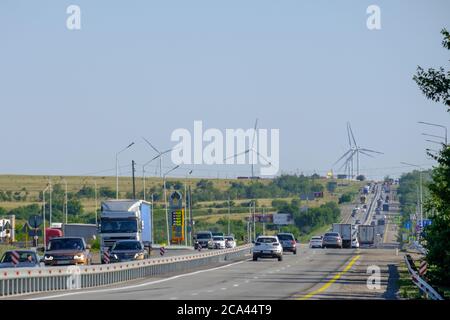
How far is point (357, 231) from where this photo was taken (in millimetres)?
130625

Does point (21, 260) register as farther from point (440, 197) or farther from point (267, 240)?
point (267, 240)

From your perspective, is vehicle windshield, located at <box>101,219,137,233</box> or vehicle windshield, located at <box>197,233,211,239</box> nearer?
vehicle windshield, located at <box>101,219,137,233</box>

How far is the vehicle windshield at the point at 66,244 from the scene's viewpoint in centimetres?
5719

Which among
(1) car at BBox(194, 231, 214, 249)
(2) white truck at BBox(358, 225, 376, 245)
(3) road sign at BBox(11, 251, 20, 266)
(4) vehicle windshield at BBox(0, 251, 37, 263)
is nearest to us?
(3) road sign at BBox(11, 251, 20, 266)

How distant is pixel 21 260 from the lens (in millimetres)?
46969

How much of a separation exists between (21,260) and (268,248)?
2979 cm

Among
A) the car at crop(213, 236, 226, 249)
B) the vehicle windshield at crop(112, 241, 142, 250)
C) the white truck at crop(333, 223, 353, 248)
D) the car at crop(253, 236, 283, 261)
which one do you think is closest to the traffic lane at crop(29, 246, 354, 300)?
the vehicle windshield at crop(112, 241, 142, 250)

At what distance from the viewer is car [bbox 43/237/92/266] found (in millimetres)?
55906

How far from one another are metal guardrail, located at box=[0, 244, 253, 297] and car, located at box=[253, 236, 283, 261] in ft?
45.2

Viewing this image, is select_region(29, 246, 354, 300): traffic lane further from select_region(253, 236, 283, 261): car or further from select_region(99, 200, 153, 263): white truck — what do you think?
select_region(253, 236, 283, 261): car

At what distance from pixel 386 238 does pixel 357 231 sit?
65684 millimetres

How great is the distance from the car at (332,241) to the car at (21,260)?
66885mm
